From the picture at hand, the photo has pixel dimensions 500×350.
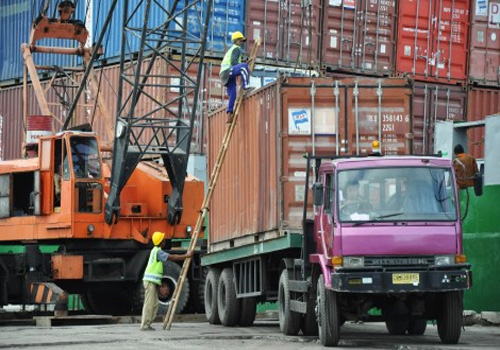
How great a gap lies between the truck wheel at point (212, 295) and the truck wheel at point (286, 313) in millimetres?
3949

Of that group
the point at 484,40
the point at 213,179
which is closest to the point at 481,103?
the point at 484,40

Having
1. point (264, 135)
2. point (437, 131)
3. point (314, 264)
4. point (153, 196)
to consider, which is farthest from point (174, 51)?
point (314, 264)

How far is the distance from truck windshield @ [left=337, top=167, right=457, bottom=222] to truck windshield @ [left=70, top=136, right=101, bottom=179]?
8.59 meters

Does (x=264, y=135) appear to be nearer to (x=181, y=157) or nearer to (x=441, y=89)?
(x=181, y=157)

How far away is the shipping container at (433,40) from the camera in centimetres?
3422

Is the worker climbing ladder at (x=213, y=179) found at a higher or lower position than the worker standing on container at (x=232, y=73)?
lower

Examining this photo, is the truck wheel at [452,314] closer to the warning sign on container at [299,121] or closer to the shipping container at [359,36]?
the warning sign on container at [299,121]

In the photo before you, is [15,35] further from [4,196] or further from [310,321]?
[310,321]

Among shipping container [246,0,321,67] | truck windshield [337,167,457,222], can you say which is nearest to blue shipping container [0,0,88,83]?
shipping container [246,0,321,67]

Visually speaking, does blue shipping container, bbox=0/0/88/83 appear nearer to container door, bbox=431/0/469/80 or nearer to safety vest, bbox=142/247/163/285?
container door, bbox=431/0/469/80

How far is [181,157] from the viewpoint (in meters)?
24.4

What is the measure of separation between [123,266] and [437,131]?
610 cm

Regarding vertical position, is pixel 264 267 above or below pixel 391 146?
below

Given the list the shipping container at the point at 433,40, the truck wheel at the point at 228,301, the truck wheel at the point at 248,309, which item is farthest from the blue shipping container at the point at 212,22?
the truck wheel at the point at 248,309
